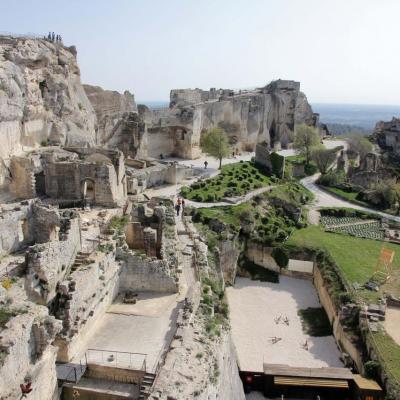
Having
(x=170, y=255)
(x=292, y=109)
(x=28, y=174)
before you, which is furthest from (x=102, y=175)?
(x=292, y=109)

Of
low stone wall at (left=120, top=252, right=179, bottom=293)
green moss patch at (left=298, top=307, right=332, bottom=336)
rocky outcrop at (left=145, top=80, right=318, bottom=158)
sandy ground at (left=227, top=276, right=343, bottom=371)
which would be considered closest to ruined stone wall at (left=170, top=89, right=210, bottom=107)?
rocky outcrop at (left=145, top=80, right=318, bottom=158)

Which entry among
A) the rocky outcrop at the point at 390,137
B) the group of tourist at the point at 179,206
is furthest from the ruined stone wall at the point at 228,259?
the rocky outcrop at the point at 390,137

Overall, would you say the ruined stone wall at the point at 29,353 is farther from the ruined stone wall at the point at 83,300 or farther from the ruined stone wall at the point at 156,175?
the ruined stone wall at the point at 156,175

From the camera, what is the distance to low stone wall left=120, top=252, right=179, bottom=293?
53.5 ft

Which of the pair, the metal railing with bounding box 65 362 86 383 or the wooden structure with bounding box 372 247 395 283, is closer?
the metal railing with bounding box 65 362 86 383

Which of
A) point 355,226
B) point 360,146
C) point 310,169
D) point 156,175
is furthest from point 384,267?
point 360,146

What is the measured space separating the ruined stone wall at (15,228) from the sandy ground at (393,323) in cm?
1565

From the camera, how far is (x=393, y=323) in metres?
20.3

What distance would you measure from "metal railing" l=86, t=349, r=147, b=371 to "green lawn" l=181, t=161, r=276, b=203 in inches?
757

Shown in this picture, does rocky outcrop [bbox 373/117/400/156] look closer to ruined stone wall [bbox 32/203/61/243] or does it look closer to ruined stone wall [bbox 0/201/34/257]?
ruined stone wall [bbox 32/203/61/243]

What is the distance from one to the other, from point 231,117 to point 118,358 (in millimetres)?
41134

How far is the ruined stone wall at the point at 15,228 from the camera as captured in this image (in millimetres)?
15969

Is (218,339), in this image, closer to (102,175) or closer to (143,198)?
(102,175)

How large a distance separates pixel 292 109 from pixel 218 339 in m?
49.5
